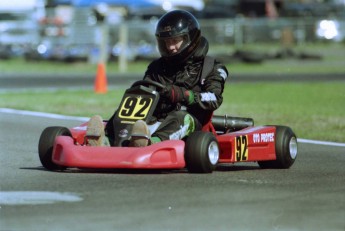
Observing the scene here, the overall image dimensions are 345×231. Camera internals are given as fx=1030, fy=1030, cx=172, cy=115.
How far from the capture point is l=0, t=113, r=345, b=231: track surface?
19.5 feet

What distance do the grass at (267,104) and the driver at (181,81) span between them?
342 cm

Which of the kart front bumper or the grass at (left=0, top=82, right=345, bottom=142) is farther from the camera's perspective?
the grass at (left=0, top=82, right=345, bottom=142)

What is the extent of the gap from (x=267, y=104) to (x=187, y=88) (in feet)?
27.8

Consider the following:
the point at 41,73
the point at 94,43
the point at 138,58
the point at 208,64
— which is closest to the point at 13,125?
the point at 208,64

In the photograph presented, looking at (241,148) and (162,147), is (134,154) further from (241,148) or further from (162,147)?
(241,148)

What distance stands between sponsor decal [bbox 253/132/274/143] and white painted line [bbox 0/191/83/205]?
7.53 ft

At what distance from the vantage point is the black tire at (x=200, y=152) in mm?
8023

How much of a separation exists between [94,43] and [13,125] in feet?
75.6

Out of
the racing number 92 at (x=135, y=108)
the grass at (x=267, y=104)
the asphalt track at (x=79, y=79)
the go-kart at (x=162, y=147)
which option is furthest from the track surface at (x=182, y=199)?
the asphalt track at (x=79, y=79)

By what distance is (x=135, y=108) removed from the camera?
8547 millimetres

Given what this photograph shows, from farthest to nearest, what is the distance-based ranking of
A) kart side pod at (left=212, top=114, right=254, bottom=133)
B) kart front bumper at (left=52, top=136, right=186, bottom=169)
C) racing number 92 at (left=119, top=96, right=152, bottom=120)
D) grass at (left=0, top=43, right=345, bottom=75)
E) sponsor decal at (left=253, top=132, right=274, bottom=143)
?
grass at (left=0, top=43, right=345, bottom=75) → kart side pod at (left=212, top=114, right=254, bottom=133) → sponsor decal at (left=253, top=132, right=274, bottom=143) → racing number 92 at (left=119, top=96, right=152, bottom=120) → kart front bumper at (left=52, top=136, right=186, bottom=169)

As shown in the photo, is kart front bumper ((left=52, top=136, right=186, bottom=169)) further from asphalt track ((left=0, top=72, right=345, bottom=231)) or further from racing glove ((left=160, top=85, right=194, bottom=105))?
racing glove ((left=160, top=85, right=194, bottom=105))

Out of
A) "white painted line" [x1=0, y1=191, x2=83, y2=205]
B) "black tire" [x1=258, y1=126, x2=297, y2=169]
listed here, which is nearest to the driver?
"black tire" [x1=258, y1=126, x2=297, y2=169]

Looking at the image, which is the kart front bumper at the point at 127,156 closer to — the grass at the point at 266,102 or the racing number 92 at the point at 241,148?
the racing number 92 at the point at 241,148
